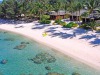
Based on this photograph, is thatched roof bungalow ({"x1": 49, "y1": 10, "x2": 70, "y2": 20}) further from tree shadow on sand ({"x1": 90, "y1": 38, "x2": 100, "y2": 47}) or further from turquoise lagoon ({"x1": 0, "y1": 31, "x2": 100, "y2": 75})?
tree shadow on sand ({"x1": 90, "y1": 38, "x2": 100, "y2": 47})

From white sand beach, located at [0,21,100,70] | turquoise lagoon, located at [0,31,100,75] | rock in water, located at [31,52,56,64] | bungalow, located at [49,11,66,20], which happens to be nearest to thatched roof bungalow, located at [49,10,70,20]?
bungalow, located at [49,11,66,20]

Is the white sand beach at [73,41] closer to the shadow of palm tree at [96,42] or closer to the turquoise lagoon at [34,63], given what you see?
the shadow of palm tree at [96,42]

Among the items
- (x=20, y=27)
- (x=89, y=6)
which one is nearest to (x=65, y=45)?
(x=89, y=6)

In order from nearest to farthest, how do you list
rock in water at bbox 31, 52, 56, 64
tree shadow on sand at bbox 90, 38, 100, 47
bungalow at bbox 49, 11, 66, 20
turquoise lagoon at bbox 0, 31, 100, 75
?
turquoise lagoon at bbox 0, 31, 100, 75, rock in water at bbox 31, 52, 56, 64, tree shadow on sand at bbox 90, 38, 100, 47, bungalow at bbox 49, 11, 66, 20

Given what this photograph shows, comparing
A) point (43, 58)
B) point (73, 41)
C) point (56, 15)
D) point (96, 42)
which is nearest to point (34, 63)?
point (43, 58)

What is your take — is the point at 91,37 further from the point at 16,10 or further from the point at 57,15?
the point at 16,10

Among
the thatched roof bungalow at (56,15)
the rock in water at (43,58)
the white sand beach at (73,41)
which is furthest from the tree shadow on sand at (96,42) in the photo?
the thatched roof bungalow at (56,15)
